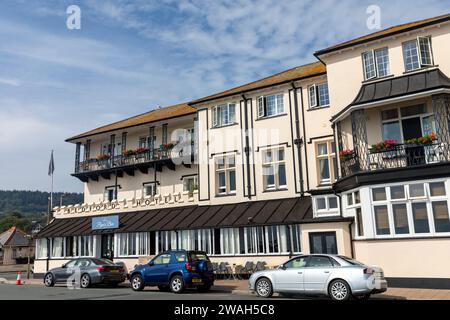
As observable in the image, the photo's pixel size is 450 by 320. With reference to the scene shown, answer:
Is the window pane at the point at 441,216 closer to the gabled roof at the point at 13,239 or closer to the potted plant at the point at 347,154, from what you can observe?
the potted plant at the point at 347,154

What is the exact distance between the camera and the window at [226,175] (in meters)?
24.9

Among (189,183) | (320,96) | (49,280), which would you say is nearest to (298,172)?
(320,96)

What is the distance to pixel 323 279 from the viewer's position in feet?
43.1

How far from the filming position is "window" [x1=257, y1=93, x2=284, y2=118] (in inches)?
943

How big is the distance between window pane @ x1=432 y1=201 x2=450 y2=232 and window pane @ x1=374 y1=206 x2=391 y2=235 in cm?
174

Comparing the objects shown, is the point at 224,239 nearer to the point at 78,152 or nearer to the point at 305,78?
the point at 305,78

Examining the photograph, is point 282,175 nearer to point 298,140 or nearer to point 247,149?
point 298,140

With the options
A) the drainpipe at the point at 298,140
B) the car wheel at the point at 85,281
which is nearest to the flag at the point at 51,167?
the car wheel at the point at 85,281

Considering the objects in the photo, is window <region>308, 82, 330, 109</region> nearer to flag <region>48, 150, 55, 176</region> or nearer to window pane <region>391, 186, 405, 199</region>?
window pane <region>391, 186, 405, 199</region>

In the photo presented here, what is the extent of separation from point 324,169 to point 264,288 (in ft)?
31.6

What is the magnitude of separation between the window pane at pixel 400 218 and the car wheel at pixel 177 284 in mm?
8653

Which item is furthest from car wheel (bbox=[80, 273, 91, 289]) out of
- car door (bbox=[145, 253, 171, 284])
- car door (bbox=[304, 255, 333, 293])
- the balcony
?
car door (bbox=[304, 255, 333, 293])

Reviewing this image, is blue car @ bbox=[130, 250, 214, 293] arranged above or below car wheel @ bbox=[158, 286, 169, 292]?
above

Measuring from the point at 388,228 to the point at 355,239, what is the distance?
2.09 meters
